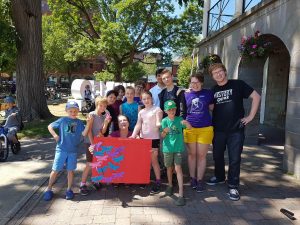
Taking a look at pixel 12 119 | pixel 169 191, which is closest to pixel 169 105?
pixel 169 191

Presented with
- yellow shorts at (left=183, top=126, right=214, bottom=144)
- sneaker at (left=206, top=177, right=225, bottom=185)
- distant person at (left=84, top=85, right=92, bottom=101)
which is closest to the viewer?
yellow shorts at (left=183, top=126, right=214, bottom=144)

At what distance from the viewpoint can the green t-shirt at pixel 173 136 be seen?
515cm

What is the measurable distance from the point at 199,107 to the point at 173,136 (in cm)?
61

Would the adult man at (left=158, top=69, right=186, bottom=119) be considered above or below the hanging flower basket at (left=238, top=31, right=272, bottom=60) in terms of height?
below

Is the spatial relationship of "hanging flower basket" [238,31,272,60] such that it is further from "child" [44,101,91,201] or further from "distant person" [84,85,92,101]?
"distant person" [84,85,92,101]

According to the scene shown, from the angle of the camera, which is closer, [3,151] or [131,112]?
[131,112]

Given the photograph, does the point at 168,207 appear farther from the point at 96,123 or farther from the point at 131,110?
the point at 131,110

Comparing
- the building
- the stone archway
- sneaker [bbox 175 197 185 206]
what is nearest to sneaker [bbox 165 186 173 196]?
sneaker [bbox 175 197 185 206]

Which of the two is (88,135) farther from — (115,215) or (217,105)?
(217,105)

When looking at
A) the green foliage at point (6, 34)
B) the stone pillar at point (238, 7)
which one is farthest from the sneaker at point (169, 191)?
the green foliage at point (6, 34)

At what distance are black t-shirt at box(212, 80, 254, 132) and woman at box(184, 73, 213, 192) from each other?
13 cm

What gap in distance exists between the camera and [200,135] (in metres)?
5.40

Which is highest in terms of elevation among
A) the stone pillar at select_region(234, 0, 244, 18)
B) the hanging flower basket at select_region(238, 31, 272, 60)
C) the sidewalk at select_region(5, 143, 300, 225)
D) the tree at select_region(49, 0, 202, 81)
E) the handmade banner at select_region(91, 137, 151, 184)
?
the tree at select_region(49, 0, 202, 81)

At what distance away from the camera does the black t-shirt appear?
5.24 m
